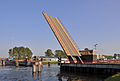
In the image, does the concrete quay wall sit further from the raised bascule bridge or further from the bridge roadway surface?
the bridge roadway surface

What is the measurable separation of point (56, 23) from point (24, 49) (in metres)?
98.7

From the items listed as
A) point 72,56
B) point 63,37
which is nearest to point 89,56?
point 72,56

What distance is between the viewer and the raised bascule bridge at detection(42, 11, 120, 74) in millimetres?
34022

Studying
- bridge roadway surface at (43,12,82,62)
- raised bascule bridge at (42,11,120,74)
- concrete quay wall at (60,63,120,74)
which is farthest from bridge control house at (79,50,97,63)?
concrete quay wall at (60,63,120,74)

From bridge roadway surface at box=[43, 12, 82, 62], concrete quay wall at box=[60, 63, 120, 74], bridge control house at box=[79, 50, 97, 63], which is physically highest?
bridge roadway surface at box=[43, 12, 82, 62]

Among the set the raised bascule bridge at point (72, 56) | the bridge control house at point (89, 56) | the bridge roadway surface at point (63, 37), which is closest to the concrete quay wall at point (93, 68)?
the raised bascule bridge at point (72, 56)

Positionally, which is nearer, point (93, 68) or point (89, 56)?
point (93, 68)

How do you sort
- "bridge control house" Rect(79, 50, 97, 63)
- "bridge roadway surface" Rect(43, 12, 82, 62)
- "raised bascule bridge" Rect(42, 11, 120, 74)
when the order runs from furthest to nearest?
"bridge control house" Rect(79, 50, 97, 63)
"bridge roadway surface" Rect(43, 12, 82, 62)
"raised bascule bridge" Rect(42, 11, 120, 74)

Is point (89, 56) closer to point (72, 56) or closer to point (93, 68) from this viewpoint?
point (72, 56)

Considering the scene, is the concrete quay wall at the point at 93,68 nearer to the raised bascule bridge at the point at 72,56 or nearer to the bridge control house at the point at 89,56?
the raised bascule bridge at the point at 72,56

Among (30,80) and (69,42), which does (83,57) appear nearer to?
(69,42)

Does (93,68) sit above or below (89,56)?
below

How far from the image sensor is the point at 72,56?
4244cm

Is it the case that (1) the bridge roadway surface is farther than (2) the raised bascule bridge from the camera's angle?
Yes
